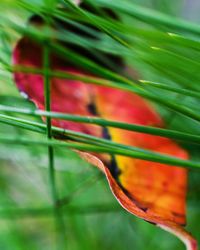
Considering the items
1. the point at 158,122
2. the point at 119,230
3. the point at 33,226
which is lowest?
the point at 33,226

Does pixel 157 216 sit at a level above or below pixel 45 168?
above

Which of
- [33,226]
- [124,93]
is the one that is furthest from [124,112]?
[33,226]

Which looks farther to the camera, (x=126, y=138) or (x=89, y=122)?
(x=126, y=138)

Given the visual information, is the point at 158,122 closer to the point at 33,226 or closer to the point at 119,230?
the point at 119,230

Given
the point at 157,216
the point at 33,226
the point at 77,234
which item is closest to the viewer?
the point at 157,216

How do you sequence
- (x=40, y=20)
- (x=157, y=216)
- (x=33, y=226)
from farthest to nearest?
1. (x=33, y=226)
2. (x=40, y=20)
3. (x=157, y=216)

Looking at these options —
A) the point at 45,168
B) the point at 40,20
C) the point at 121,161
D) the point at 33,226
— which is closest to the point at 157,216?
the point at 121,161

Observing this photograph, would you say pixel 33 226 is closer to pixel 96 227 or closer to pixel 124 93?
pixel 96 227

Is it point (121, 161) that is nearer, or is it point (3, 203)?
point (121, 161)
